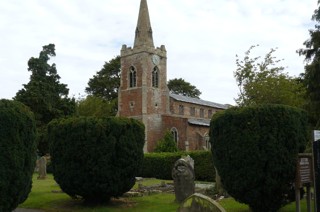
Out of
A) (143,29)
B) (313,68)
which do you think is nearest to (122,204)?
(313,68)

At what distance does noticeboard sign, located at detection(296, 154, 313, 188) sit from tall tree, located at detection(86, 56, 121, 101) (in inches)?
2145

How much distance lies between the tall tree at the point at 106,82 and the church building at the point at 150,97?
33.0 feet

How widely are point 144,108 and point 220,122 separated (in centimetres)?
3923

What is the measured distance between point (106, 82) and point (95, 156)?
164ft

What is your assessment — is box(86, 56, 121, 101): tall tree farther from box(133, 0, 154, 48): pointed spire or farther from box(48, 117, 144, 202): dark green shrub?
box(48, 117, 144, 202): dark green shrub

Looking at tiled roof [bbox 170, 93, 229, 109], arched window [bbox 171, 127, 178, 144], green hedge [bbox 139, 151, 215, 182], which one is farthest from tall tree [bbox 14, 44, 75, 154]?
tiled roof [bbox 170, 93, 229, 109]

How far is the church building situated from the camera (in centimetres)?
5072

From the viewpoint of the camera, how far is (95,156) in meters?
14.3

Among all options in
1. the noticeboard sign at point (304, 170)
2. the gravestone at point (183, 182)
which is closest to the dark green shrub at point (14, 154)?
the gravestone at point (183, 182)

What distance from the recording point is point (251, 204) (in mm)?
11656

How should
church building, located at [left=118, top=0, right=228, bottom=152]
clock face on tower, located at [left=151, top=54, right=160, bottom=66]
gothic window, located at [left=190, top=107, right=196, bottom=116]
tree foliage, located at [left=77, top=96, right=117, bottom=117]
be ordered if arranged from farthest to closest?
gothic window, located at [left=190, top=107, right=196, bottom=116] < clock face on tower, located at [left=151, top=54, right=160, bottom=66] < tree foliage, located at [left=77, top=96, right=117, bottom=117] < church building, located at [left=118, top=0, right=228, bottom=152]

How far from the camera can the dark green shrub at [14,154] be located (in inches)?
404

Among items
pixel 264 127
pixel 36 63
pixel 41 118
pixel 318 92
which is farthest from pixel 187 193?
pixel 36 63

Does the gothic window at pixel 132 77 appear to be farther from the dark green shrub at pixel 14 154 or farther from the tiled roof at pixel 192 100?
the dark green shrub at pixel 14 154
